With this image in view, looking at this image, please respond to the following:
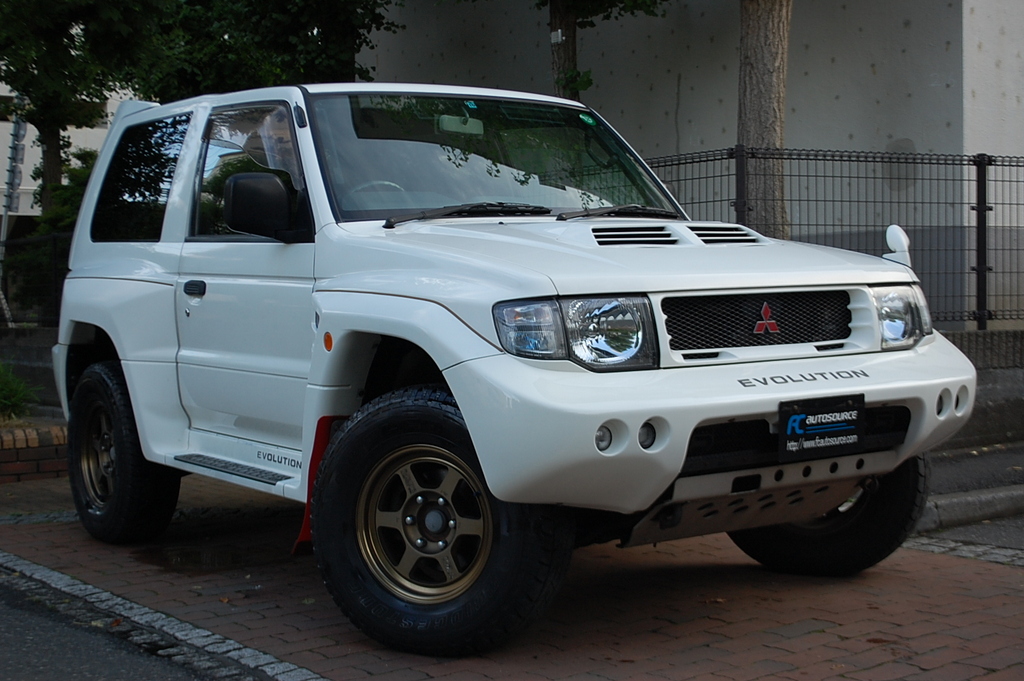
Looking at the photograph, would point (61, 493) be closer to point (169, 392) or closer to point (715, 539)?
point (169, 392)

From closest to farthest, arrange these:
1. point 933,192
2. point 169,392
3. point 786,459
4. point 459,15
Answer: point 786,459, point 169,392, point 933,192, point 459,15

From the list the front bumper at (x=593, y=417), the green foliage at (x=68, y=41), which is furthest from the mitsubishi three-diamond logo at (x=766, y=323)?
the green foliage at (x=68, y=41)

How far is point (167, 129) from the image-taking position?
606 cm

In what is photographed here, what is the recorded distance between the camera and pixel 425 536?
4262 mm

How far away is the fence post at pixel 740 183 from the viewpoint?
30.0 ft

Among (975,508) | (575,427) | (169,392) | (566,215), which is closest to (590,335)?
(575,427)

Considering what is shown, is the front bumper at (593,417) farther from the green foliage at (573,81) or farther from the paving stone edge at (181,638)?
the green foliage at (573,81)

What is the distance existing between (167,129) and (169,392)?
1.35 meters

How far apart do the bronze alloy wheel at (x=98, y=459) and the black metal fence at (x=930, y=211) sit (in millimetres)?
4904

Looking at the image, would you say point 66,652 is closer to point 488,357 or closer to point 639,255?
point 488,357

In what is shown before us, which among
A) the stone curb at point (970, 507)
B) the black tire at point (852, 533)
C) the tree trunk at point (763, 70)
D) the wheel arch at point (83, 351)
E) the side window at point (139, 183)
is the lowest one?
the stone curb at point (970, 507)

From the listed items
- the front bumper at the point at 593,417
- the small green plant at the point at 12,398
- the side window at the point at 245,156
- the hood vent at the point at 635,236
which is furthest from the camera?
the small green plant at the point at 12,398

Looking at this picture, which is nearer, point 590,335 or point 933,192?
point 590,335

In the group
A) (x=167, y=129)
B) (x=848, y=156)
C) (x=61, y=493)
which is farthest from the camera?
(x=848, y=156)
